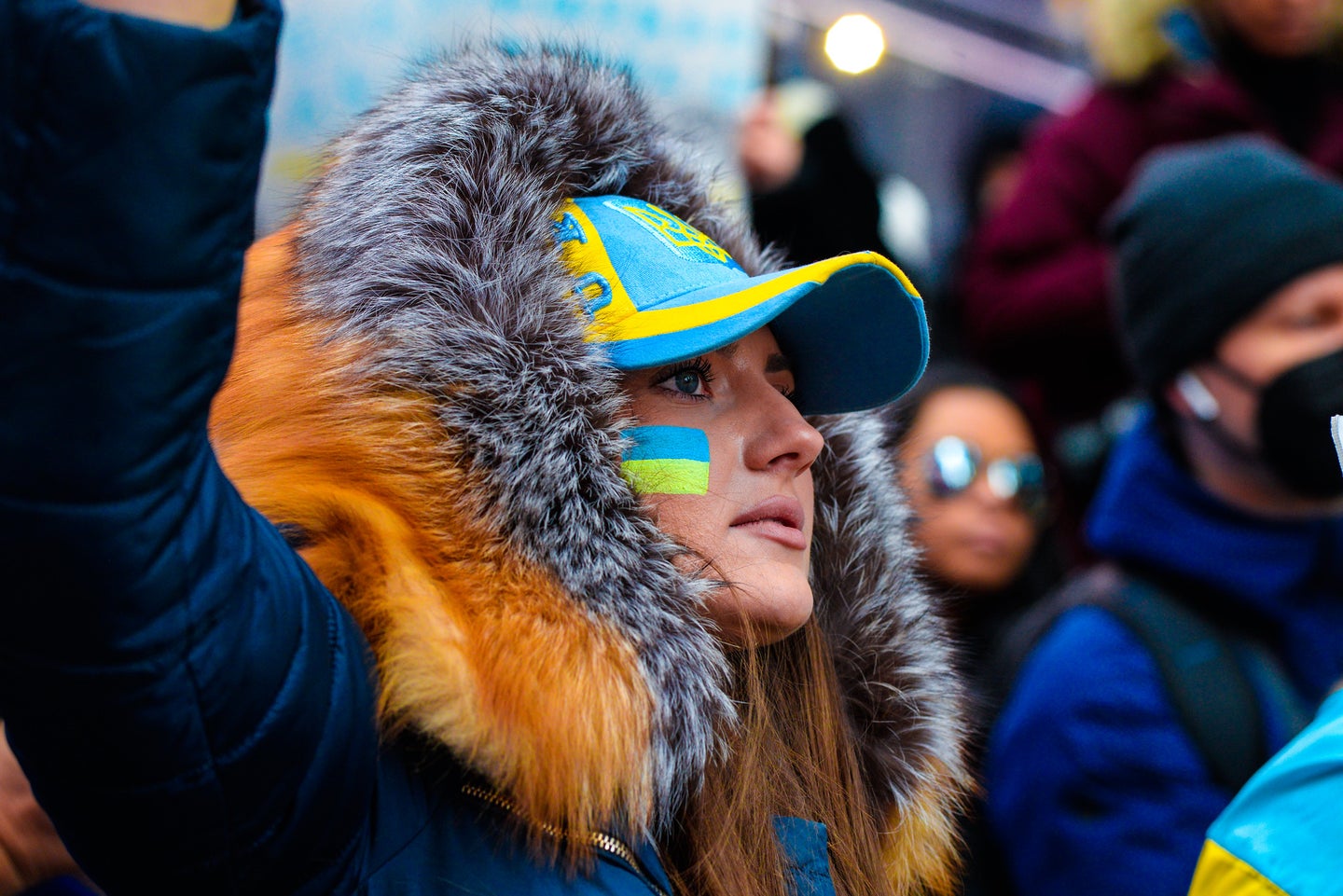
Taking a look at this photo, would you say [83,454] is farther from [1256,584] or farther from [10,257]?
[1256,584]

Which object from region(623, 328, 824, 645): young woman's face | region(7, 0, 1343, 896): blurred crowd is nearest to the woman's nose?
region(623, 328, 824, 645): young woman's face

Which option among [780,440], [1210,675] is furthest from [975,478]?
[780,440]

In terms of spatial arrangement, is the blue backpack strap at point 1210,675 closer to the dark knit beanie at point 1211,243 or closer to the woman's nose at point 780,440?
the dark knit beanie at point 1211,243

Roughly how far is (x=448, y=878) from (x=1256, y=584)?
1698 millimetres

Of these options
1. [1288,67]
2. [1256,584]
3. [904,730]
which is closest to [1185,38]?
[1288,67]

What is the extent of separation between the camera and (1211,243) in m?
2.32

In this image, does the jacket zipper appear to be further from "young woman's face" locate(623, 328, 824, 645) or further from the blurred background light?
the blurred background light

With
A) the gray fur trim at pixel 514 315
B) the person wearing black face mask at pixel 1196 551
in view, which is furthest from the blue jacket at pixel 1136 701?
the gray fur trim at pixel 514 315

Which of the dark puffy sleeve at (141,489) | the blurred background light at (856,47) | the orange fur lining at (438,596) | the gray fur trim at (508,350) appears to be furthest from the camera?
the blurred background light at (856,47)

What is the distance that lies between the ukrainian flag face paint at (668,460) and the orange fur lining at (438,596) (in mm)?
192

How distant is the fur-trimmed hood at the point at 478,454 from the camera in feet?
3.62

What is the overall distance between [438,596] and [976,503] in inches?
76.5

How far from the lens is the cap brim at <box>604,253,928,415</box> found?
131cm

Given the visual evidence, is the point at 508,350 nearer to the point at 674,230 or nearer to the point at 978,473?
the point at 674,230
